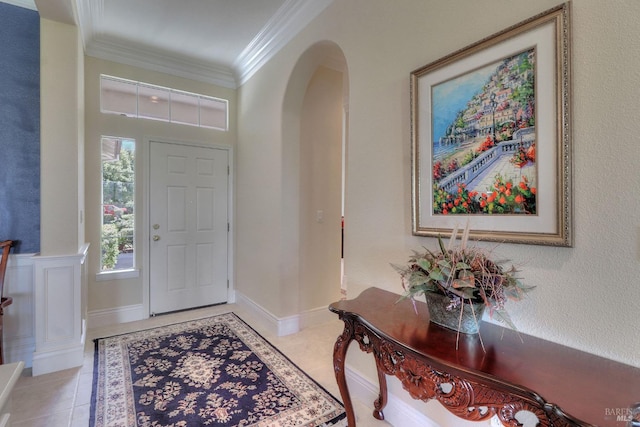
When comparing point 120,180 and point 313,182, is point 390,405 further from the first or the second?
point 120,180

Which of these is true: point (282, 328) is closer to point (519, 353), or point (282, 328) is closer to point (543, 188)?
point (519, 353)

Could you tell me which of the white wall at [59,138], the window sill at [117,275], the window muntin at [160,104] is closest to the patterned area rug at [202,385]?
the window sill at [117,275]

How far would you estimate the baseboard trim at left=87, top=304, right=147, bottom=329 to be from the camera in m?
3.18

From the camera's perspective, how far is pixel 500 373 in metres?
0.90

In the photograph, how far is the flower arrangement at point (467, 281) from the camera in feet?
3.52

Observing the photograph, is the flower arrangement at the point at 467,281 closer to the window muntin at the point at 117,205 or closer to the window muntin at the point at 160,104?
the window muntin at the point at 117,205

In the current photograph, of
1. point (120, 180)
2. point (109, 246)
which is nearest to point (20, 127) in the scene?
point (120, 180)

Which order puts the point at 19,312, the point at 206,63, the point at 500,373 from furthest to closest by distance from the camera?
the point at 206,63, the point at 19,312, the point at 500,373

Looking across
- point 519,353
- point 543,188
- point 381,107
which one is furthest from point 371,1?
point 519,353

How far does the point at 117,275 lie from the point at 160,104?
78.3 inches

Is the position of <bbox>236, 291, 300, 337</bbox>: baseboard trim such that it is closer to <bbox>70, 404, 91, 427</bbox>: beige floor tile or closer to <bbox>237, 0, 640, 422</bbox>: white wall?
<bbox>237, 0, 640, 422</bbox>: white wall

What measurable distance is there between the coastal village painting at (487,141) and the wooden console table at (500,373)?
531mm

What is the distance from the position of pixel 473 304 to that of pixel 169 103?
3788 mm

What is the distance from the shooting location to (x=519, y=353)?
1.04 m
